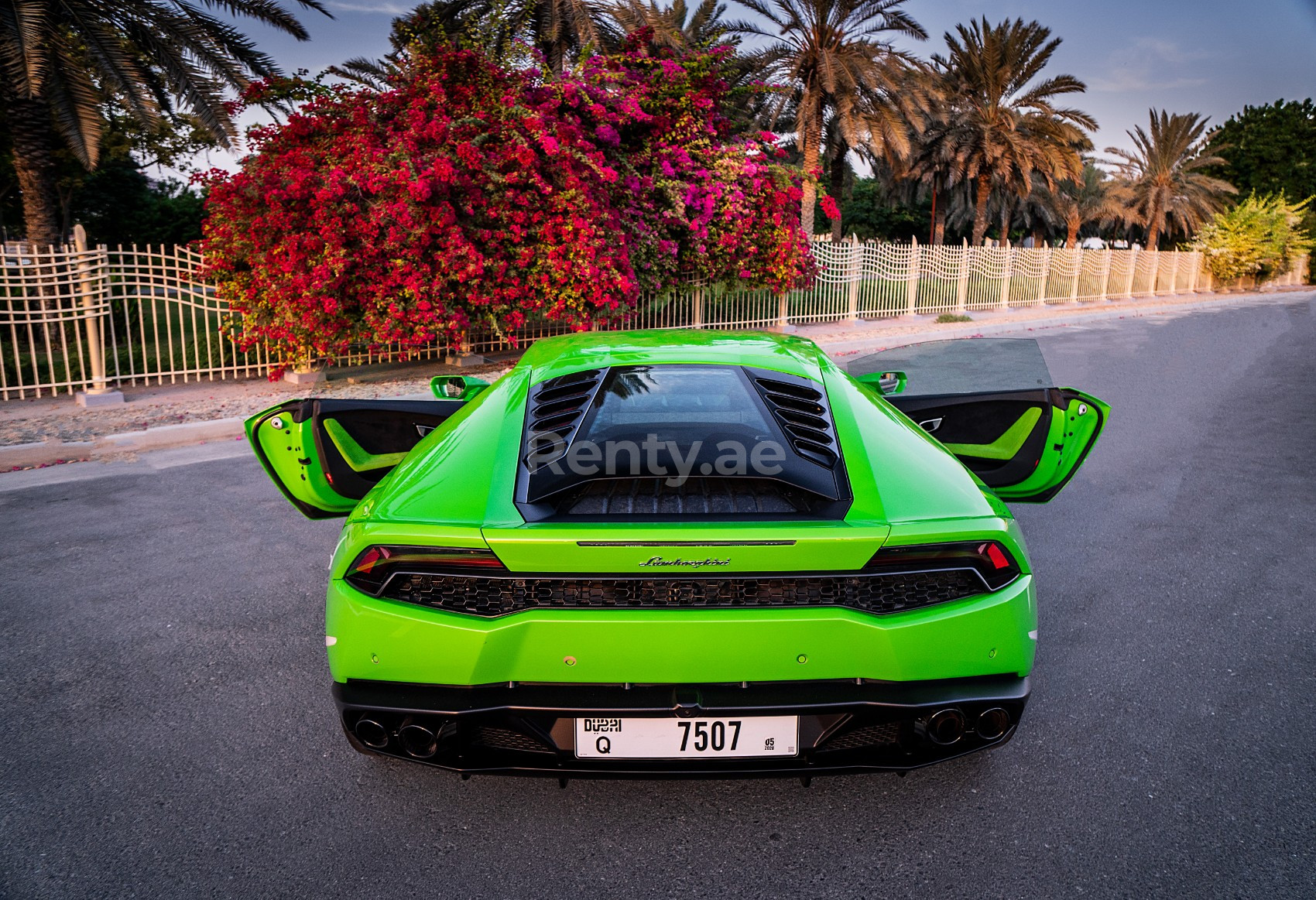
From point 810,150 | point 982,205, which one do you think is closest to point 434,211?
point 810,150

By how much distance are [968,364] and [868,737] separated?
423 cm

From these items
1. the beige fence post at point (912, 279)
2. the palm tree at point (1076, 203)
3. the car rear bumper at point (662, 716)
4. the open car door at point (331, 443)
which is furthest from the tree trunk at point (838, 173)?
the car rear bumper at point (662, 716)

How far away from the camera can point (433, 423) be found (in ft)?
12.2

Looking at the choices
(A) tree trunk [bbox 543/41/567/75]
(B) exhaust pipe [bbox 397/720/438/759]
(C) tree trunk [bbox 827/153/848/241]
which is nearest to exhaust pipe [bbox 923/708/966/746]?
(B) exhaust pipe [bbox 397/720/438/759]

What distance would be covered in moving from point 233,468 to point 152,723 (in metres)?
4.52

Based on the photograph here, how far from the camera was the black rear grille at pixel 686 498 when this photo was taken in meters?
2.37

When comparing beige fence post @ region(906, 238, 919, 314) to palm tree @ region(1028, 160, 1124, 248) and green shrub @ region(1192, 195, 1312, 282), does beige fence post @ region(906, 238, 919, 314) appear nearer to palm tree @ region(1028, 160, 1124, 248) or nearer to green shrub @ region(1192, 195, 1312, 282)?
palm tree @ region(1028, 160, 1124, 248)

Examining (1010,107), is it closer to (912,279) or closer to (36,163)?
(912,279)

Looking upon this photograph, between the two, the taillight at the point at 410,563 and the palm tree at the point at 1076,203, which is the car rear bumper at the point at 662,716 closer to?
the taillight at the point at 410,563

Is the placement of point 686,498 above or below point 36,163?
below

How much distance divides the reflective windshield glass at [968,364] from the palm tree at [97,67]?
1145cm

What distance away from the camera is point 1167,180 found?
165 feet

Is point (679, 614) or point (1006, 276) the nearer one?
point (679, 614)

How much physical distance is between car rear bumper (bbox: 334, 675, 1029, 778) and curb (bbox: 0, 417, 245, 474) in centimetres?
696
